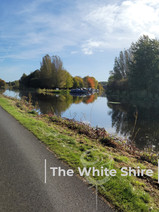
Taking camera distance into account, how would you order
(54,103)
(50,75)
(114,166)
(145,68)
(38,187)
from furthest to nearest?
(50,75) < (145,68) < (54,103) < (114,166) < (38,187)

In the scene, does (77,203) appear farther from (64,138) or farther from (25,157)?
(64,138)

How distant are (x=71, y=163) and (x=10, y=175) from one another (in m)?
1.70

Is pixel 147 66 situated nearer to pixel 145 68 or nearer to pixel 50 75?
pixel 145 68

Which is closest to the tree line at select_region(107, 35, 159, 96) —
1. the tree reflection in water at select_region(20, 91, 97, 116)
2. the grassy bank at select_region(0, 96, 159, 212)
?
the tree reflection in water at select_region(20, 91, 97, 116)

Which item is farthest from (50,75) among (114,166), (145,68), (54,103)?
(114,166)

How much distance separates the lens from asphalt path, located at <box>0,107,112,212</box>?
348 cm

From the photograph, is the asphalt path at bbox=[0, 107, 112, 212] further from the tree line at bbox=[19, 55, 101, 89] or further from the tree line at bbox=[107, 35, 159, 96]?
the tree line at bbox=[19, 55, 101, 89]

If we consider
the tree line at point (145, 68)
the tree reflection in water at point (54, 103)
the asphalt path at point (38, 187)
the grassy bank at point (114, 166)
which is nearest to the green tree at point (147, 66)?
the tree line at point (145, 68)

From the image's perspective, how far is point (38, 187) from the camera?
4113 millimetres

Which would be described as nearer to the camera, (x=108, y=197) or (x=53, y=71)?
(x=108, y=197)

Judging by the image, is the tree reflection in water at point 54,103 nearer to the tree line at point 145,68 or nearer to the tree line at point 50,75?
the tree line at point 145,68

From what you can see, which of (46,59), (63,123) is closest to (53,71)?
(46,59)

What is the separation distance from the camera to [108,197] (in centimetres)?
384

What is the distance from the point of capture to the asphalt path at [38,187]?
3481 mm
